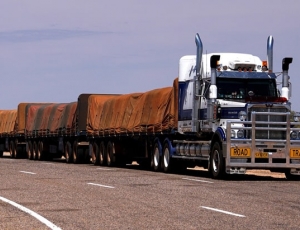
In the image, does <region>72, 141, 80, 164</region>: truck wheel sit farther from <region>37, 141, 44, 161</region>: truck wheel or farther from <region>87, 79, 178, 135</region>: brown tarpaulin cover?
<region>37, 141, 44, 161</region>: truck wheel

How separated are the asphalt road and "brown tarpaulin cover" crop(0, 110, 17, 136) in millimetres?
32075

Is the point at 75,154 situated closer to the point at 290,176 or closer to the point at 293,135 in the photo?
the point at 290,176

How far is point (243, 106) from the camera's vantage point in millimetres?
26547

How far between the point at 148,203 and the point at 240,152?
29.9 feet

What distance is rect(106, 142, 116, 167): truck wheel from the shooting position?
123ft

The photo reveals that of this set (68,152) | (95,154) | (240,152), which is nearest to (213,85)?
(240,152)

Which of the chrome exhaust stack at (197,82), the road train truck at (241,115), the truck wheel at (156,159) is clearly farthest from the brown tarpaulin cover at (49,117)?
the road train truck at (241,115)

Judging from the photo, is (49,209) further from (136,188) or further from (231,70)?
(231,70)

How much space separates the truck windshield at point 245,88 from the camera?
27016 mm

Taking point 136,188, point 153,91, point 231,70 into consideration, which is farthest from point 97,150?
point 136,188

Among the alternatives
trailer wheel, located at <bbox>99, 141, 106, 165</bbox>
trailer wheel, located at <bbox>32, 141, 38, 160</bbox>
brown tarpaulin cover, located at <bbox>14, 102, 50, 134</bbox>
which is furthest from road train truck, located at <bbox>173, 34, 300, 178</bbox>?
brown tarpaulin cover, located at <bbox>14, 102, 50, 134</bbox>

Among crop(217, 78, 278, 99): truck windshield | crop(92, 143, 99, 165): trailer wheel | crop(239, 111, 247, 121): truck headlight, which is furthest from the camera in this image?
crop(92, 143, 99, 165): trailer wheel

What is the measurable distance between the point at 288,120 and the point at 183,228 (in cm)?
1414

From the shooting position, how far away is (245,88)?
89.2ft
